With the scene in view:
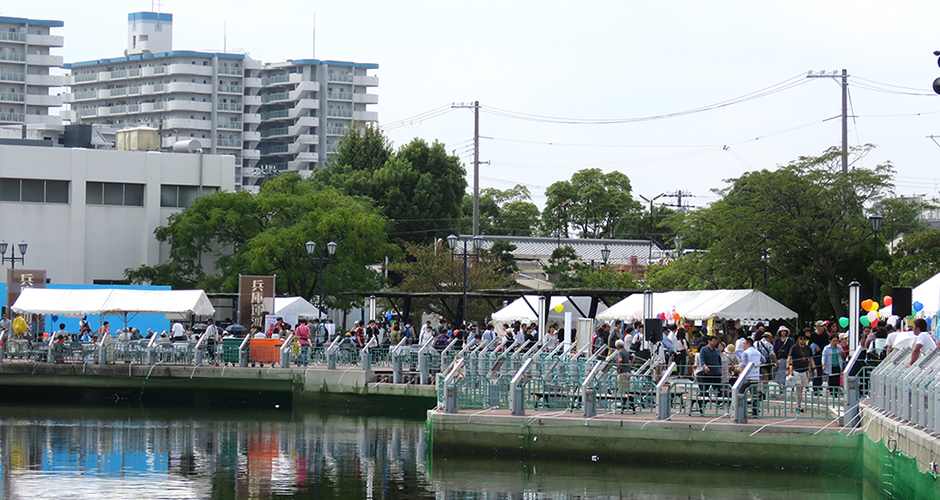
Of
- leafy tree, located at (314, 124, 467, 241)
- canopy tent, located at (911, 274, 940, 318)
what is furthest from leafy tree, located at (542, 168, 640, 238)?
canopy tent, located at (911, 274, 940, 318)

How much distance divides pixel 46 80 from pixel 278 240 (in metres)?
75.2

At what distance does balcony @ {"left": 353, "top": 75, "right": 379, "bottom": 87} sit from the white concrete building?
66561 millimetres

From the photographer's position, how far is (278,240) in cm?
5069

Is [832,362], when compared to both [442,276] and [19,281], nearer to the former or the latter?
[19,281]

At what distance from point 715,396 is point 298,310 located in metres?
23.1

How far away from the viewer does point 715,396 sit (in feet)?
70.1

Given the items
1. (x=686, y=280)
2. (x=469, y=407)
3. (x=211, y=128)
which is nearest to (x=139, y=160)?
(x=686, y=280)

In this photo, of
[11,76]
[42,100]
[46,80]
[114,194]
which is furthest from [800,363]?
[46,80]

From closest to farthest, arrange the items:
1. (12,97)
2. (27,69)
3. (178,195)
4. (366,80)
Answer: (178,195) → (12,97) → (27,69) → (366,80)

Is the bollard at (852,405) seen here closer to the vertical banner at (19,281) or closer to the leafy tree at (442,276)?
the vertical banner at (19,281)

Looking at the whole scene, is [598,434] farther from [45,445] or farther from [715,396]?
[45,445]

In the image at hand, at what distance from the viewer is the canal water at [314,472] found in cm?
1933

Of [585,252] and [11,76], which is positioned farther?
[11,76]

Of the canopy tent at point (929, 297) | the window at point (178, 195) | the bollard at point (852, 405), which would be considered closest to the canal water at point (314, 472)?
the bollard at point (852, 405)
